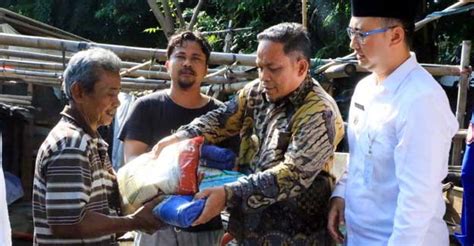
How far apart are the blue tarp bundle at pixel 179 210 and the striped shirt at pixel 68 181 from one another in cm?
26

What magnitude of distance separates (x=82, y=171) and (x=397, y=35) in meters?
1.21

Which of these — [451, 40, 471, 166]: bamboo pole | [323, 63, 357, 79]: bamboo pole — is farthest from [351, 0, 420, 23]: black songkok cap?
[451, 40, 471, 166]: bamboo pole

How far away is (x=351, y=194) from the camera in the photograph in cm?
257

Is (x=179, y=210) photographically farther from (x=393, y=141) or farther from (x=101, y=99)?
(x=393, y=141)

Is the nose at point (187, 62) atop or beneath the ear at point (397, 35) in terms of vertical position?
beneath

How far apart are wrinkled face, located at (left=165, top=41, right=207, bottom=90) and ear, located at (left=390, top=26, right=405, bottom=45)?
4.44ft

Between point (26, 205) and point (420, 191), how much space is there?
683 cm

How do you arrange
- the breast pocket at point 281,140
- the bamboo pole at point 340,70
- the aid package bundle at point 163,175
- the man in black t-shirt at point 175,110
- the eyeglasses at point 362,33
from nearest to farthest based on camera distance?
the eyeglasses at point 362,33, the aid package bundle at point 163,175, the breast pocket at point 281,140, the man in black t-shirt at point 175,110, the bamboo pole at point 340,70

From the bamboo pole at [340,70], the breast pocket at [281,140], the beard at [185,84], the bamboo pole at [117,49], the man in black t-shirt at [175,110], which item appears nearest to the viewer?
the breast pocket at [281,140]

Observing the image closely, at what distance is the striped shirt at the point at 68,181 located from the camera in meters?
2.45

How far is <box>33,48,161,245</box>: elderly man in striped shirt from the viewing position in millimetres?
2459

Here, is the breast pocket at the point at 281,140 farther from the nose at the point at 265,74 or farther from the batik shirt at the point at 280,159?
the nose at the point at 265,74

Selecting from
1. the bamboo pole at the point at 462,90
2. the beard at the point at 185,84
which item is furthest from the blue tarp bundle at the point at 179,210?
the bamboo pole at the point at 462,90

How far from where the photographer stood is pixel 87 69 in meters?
2.61
